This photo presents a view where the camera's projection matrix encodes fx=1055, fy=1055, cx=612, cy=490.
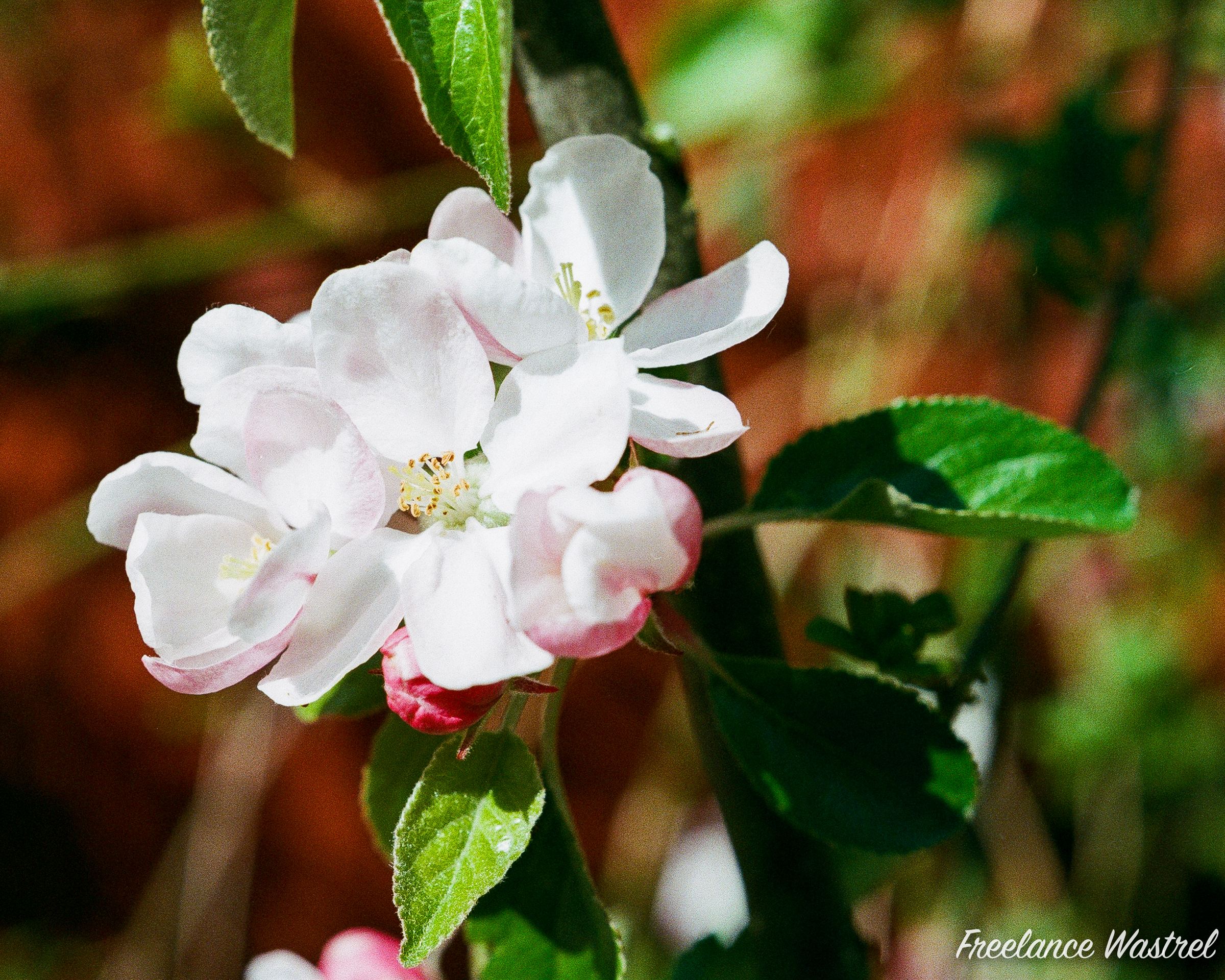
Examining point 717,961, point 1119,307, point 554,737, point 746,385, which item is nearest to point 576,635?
point 554,737

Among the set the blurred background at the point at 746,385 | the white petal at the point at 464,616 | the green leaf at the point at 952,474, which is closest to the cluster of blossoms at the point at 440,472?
the white petal at the point at 464,616

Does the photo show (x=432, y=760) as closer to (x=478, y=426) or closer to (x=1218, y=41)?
(x=478, y=426)

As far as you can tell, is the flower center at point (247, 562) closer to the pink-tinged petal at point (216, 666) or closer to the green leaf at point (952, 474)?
the pink-tinged petal at point (216, 666)

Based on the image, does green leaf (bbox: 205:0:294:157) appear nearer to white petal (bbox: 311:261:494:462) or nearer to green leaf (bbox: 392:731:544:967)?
white petal (bbox: 311:261:494:462)

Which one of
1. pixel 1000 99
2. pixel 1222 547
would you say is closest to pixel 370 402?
pixel 1222 547

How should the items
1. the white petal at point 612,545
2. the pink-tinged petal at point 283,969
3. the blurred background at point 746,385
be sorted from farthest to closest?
the blurred background at point 746,385 → the pink-tinged petal at point 283,969 → the white petal at point 612,545

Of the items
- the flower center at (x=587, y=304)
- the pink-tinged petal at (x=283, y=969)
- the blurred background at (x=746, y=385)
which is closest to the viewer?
the flower center at (x=587, y=304)

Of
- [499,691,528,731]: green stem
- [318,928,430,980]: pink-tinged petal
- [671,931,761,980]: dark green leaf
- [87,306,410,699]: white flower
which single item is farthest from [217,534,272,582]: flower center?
[671,931,761,980]: dark green leaf

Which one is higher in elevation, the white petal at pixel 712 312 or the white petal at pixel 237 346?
the white petal at pixel 237 346

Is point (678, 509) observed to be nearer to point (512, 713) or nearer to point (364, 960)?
point (512, 713)
